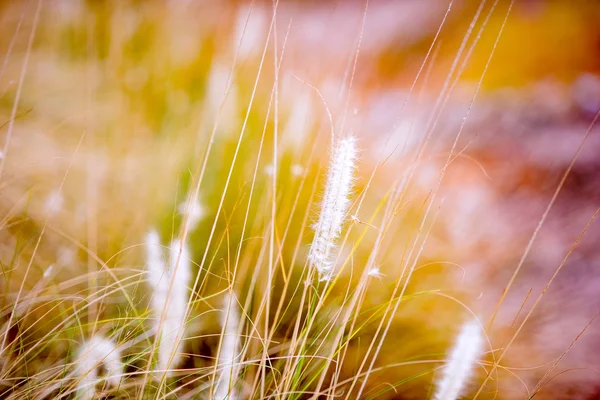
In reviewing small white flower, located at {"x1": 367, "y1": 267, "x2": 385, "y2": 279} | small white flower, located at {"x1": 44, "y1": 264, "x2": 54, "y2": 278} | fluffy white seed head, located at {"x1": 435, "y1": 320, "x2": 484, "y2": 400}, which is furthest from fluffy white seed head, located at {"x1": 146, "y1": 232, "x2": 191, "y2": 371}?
fluffy white seed head, located at {"x1": 435, "y1": 320, "x2": 484, "y2": 400}

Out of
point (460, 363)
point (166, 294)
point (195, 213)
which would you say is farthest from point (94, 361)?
point (460, 363)

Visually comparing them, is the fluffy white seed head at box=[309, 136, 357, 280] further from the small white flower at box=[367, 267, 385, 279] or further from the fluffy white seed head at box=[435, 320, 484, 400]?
the fluffy white seed head at box=[435, 320, 484, 400]

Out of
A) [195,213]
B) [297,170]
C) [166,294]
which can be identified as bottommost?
[166,294]

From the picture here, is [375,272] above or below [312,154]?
below

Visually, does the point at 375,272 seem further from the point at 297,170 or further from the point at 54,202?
the point at 54,202

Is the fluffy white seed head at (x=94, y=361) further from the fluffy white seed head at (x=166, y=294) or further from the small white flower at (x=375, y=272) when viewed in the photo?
the small white flower at (x=375, y=272)

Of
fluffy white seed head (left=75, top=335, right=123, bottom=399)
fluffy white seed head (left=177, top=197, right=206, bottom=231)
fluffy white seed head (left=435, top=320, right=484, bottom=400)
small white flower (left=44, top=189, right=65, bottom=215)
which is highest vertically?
fluffy white seed head (left=177, top=197, right=206, bottom=231)

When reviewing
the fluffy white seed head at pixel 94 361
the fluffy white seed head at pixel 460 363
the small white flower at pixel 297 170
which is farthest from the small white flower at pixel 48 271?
the fluffy white seed head at pixel 460 363
